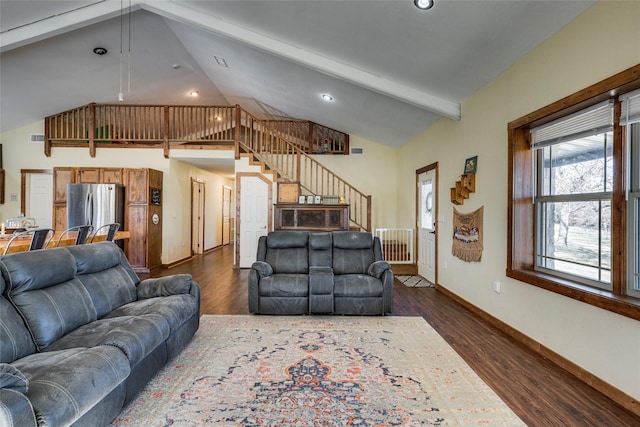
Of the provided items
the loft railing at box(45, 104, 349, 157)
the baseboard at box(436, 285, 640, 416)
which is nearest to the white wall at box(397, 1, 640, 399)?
the baseboard at box(436, 285, 640, 416)

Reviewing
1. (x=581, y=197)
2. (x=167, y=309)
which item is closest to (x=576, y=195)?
(x=581, y=197)

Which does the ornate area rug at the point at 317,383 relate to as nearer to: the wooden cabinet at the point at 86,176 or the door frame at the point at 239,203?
the door frame at the point at 239,203

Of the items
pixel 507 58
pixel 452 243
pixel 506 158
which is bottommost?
pixel 452 243

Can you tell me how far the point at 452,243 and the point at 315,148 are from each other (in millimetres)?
4410

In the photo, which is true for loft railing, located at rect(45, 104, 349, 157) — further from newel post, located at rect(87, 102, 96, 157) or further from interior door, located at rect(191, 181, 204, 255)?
interior door, located at rect(191, 181, 204, 255)

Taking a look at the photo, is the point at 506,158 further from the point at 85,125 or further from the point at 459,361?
the point at 85,125

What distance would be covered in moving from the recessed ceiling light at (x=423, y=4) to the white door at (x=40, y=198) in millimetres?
7792

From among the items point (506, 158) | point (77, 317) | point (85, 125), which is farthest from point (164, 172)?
point (506, 158)

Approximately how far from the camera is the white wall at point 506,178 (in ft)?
6.55

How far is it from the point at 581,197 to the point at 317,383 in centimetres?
255

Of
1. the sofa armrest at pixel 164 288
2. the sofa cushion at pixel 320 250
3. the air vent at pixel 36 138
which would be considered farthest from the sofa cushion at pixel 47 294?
the air vent at pixel 36 138

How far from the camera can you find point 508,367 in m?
2.43

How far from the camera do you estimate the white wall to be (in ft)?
6.55

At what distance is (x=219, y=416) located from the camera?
1.82 metres
